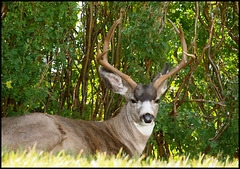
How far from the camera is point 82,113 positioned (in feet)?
27.9

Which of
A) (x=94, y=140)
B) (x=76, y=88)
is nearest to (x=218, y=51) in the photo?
(x=76, y=88)

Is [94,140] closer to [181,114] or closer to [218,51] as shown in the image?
[181,114]

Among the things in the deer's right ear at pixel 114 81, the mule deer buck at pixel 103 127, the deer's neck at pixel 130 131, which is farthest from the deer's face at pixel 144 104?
A: the deer's right ear at pixel 114 81

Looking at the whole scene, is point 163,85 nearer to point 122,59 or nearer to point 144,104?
point 144,104

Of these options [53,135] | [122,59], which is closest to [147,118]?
[53,135]

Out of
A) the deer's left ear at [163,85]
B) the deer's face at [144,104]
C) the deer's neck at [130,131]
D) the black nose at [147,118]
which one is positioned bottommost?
the deer's neck at [130,131]

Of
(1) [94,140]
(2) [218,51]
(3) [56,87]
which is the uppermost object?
(2) [218,51]

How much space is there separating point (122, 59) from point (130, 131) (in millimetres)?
2240

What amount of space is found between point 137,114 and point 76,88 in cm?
243

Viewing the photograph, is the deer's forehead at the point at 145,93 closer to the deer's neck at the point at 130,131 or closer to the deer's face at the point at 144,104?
the deer's face at the point at 144,104

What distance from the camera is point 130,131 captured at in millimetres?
6750

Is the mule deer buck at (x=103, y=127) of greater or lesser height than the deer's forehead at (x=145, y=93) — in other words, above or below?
below

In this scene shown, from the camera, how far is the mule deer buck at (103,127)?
219 inches

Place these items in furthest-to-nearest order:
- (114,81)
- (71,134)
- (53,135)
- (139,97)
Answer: (114,81)
(139,97)
(71,134)
(53,135)
